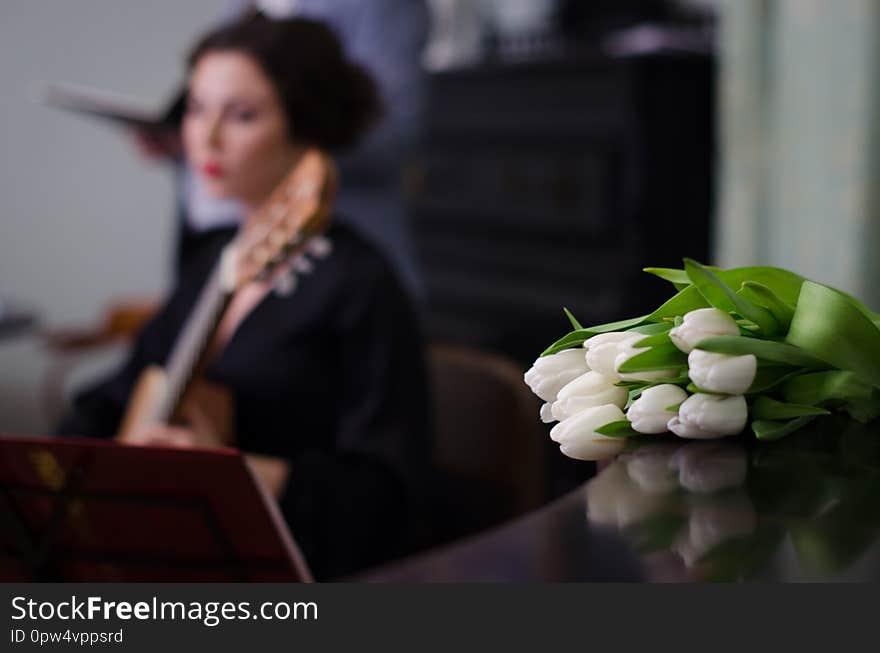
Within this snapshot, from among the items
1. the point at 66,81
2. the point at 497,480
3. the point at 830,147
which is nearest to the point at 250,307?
the point at 497,480

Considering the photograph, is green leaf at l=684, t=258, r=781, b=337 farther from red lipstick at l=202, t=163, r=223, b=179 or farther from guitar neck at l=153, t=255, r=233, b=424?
red lipstick at l=202, t=163, r=223, b=179

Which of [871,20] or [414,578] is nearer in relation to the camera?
[414,578]

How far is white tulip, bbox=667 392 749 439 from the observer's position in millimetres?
449

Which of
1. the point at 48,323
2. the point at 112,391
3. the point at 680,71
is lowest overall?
the point at 48,323

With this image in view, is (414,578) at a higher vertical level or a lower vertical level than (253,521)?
higher

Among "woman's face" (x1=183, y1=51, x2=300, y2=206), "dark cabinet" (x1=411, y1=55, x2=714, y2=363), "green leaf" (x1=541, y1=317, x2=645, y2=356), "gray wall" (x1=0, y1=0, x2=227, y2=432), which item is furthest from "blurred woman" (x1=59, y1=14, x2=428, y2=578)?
"gray wall" (x1=0, y1=0, x2=227, y2=432)

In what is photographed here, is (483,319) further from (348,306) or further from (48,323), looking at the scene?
(48,323)

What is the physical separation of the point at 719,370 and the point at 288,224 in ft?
2.77

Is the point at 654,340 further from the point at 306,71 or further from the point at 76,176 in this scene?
the point at 76,176

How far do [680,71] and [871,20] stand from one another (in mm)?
482

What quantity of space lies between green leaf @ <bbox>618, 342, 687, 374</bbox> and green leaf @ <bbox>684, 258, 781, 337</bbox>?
0.09ft

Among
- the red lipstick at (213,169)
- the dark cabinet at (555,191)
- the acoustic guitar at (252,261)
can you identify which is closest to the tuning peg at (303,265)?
the acoustic guitar at (252,261)

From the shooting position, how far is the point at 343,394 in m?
1.29

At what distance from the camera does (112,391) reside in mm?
1431
